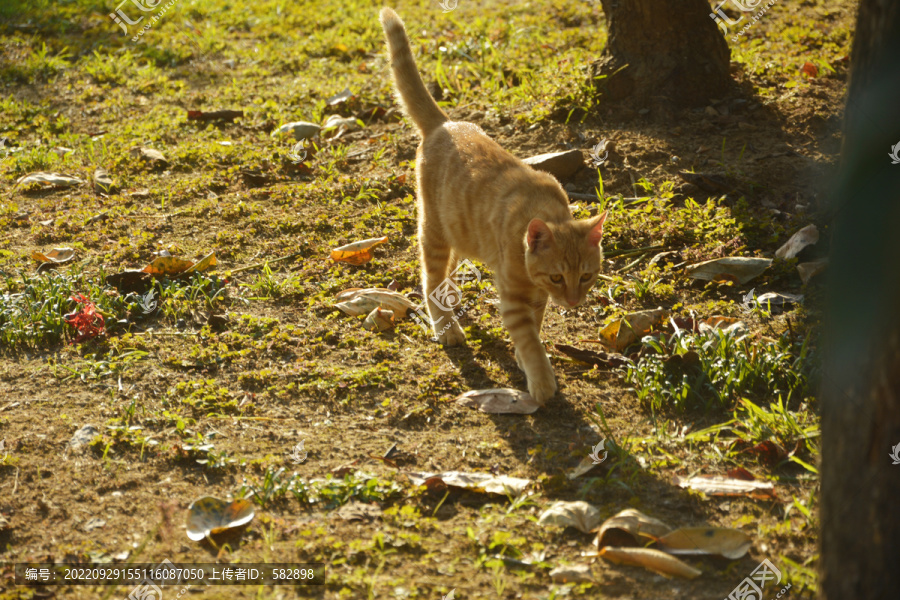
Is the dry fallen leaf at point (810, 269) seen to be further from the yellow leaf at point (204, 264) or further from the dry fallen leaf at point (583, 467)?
the yellow leaf at point (204, 264)

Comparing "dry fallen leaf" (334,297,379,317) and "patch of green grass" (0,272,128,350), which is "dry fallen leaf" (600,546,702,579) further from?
"patch of green grass" (0,272,128,350)

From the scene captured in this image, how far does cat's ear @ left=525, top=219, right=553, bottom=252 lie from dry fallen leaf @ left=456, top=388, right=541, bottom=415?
28.9 inches

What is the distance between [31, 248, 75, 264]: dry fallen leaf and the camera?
4.79 m

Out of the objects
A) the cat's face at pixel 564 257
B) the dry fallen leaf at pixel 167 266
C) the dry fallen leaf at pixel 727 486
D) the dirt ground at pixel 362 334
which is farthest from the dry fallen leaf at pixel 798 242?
the dry fallen leaf at pixel 167 266

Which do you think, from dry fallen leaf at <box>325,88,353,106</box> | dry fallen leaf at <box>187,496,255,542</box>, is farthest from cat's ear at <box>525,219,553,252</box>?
dry fallen leaf at <box>325,88,353,106</box>

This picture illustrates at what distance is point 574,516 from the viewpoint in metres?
2.78

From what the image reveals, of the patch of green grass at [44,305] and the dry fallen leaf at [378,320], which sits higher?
the patch of green grass at [44,305]

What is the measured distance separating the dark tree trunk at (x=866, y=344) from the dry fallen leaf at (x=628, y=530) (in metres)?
0.68

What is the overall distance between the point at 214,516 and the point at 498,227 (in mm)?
2116

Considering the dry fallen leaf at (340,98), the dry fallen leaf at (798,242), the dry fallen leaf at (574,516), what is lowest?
the dry fallen leaf at (574,516)

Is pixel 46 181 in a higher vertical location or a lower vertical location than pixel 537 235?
lower

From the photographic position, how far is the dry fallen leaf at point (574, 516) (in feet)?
9.05

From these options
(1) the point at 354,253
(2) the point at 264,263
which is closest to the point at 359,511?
(1) the point at 354,253

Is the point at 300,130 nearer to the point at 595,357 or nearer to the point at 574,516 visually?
the point at 595,357
